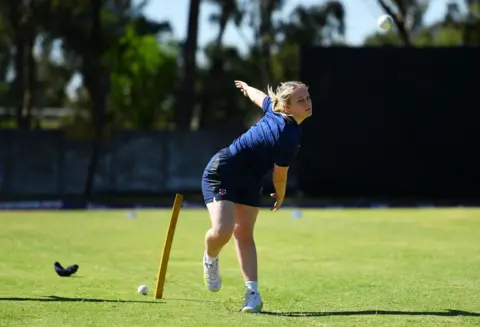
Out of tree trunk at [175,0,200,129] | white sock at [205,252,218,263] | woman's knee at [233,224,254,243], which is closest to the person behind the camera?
woman's knee at [233,224,254,243]

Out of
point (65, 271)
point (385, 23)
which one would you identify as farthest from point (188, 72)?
point (65, 271)

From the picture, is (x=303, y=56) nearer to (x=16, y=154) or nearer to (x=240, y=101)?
(x=16, y=154)

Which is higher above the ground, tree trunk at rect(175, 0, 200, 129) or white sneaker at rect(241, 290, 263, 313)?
white sneaker at rect(241, 290, 263, 313)

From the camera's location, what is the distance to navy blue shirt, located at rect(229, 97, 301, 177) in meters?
8.25

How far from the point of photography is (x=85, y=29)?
3759 centimetres

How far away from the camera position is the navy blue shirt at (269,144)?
8.25 meters

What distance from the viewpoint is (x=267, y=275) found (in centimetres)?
1133

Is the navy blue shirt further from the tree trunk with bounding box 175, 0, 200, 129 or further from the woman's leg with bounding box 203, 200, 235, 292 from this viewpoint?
the tree trunk with bounding box 175, 0, 200, 129

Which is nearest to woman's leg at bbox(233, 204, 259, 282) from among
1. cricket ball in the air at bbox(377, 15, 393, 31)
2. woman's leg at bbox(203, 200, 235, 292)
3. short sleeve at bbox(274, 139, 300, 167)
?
woman's leg at bbox(203, 200, 235, 292)

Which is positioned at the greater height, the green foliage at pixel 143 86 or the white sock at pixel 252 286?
the white sock at pixel 252 286

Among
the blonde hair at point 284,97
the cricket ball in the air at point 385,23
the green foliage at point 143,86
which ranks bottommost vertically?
the green foliage at point 143,86

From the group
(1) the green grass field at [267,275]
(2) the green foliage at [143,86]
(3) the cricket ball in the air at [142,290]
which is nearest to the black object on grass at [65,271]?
(1) the green grass field at [267,275]

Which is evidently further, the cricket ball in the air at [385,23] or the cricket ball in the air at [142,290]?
the cricket ball in the air at [385,23]

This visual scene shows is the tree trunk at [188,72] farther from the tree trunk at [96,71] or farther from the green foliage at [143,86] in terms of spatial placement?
the green foliage at [143,86]
